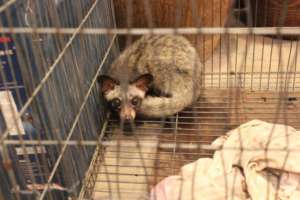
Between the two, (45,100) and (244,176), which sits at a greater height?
(45,100)

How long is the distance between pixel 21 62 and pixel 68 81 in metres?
0.36

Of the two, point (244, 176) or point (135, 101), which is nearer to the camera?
point (244, 176)

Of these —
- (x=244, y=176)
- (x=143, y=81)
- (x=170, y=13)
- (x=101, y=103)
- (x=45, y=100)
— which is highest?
(x=170, y=13)

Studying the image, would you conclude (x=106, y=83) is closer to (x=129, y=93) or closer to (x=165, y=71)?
(x=129, y=93)

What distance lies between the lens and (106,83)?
1967 mm

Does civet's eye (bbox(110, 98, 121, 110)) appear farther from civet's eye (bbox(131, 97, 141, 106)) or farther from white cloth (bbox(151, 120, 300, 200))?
white cloth (bbox(151, 120, 300, 200))

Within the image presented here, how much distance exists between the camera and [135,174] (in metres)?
1.77

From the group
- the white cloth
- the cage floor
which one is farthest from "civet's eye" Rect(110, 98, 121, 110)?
the white cloth

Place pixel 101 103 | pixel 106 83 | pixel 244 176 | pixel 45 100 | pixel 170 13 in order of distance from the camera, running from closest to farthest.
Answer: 1. pixel 45 100
2. pixel 244 176
3. pixel 106 83
4. pixel 101 103
5. pixel 170 13

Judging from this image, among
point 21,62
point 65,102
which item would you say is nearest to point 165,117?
point 65,102

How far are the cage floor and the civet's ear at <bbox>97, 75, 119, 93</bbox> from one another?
0.20 metres

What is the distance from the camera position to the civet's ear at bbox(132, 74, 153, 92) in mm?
2000

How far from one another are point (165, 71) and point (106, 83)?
1.12 feet

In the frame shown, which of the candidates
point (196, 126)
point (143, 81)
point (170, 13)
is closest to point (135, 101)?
point (143, 81)
